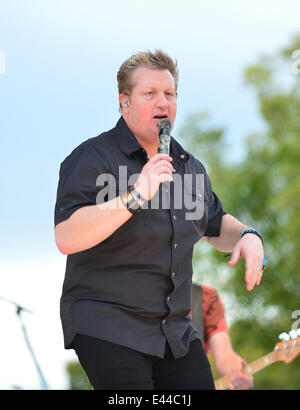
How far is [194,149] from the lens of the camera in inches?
711

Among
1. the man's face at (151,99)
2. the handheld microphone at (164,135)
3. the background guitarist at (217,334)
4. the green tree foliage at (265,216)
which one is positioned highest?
the green tree foliage at (265,216)

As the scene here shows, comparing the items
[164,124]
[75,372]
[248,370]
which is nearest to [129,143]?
[164,124]

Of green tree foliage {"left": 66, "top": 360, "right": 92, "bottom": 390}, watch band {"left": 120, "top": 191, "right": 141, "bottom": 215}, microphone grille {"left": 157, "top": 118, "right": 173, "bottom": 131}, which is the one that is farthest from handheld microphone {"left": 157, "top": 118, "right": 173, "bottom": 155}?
green tree foliage {"left": 66, "top": 360, "right": 92, "bottom": 390}

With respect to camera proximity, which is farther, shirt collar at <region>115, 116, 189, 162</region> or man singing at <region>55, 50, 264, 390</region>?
shirt collar at <region>115, 116, 189, 162</region>

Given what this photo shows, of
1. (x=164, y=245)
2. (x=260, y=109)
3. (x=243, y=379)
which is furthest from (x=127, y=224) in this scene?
(x=260, y=109)

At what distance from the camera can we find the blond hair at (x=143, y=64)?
210cm

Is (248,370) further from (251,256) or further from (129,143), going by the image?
(129,143)

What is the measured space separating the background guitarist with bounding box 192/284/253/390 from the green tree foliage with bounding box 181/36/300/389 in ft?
32.6

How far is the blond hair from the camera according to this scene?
2100mm

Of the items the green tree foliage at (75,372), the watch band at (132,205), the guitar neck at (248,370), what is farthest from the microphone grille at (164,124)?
the green tree foliage at (75,372)

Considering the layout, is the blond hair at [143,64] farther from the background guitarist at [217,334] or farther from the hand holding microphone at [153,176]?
the background guitarist at [217,334]

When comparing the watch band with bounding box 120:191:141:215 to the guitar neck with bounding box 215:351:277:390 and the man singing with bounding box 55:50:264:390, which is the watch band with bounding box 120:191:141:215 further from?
the guitar neck with bounding box 215:351:277:390

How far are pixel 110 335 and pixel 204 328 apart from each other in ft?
9.93

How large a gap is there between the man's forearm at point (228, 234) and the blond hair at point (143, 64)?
567 mm
